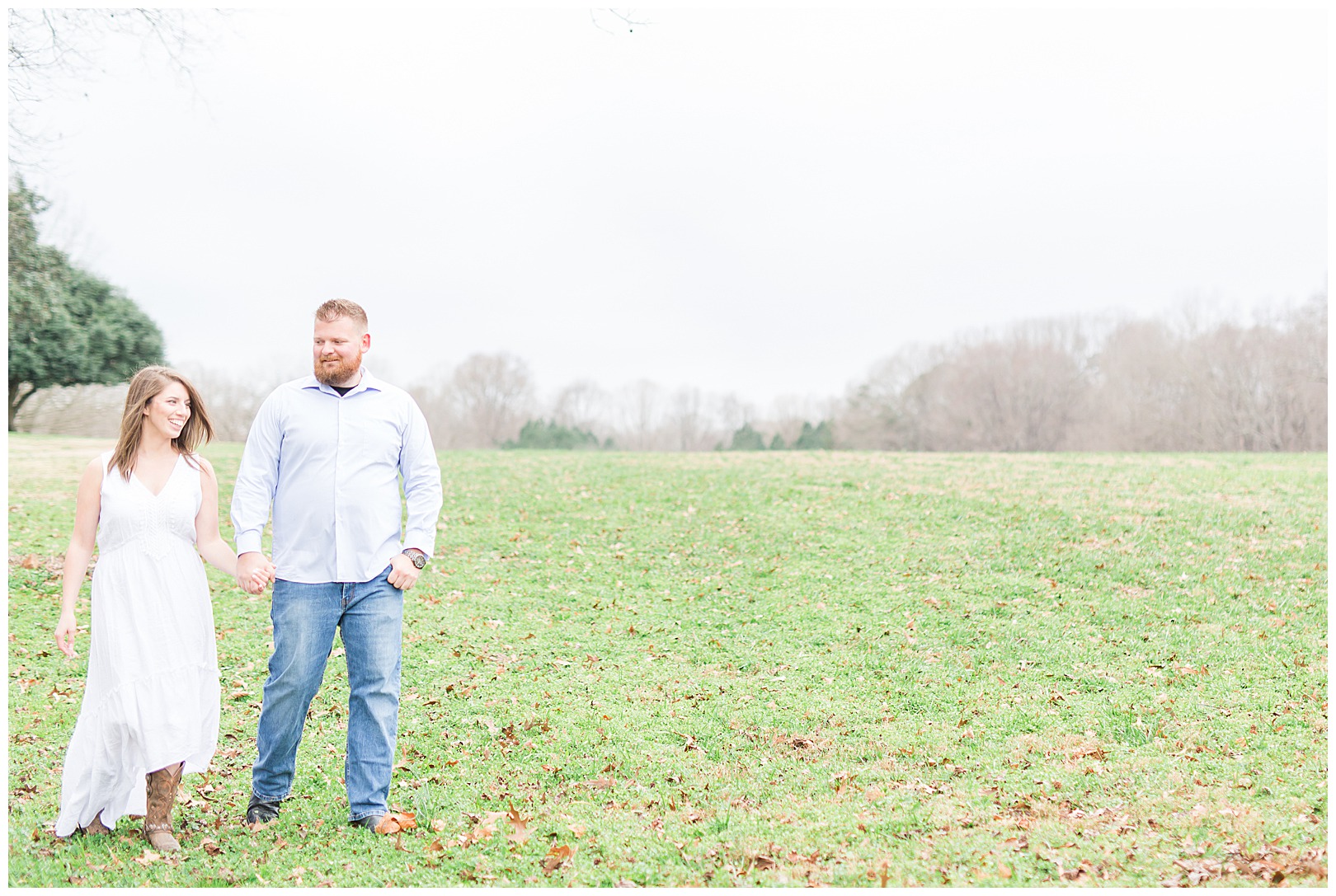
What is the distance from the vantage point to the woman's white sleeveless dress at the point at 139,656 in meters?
3.96

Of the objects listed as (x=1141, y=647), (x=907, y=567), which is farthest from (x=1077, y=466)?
(x=1141, y=647)

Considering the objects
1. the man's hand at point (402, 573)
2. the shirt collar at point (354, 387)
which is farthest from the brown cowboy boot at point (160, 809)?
the shirt collar at point (354, 387)

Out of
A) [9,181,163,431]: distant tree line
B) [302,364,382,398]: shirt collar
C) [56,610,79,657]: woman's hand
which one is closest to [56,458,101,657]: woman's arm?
[56,610,79,657]: woman's hand

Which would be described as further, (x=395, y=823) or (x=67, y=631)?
(x=395, y=823)

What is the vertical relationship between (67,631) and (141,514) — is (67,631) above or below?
below

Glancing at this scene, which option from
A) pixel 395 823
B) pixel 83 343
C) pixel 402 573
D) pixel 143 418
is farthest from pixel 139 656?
pixel 83 343

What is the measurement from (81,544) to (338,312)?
1.46 metres

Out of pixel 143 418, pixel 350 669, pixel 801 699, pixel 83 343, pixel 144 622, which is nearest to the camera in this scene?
pixel 144 622

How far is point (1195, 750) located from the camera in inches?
219

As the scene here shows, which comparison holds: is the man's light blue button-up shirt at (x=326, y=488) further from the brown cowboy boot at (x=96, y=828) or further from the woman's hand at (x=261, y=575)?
the brown cowboy boot at (x=96, y=828)

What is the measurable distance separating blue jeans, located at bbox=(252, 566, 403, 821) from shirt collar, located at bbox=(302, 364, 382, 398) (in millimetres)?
835

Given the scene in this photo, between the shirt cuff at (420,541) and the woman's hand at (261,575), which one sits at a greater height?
the shirt cuff at (420,541)

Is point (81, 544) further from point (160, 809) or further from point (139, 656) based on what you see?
point (160, 809)

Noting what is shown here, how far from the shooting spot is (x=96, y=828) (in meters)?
4.15
